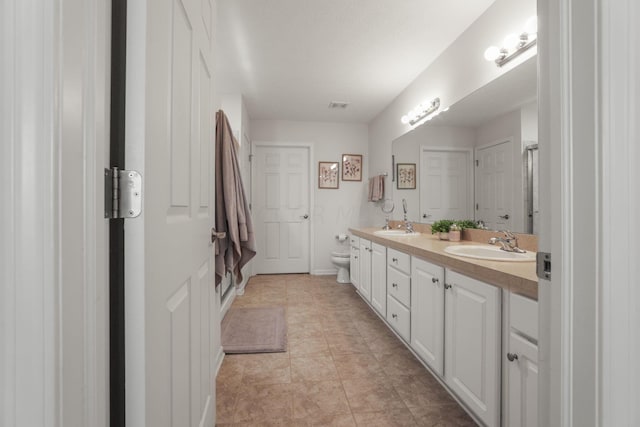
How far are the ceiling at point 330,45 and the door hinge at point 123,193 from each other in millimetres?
1803

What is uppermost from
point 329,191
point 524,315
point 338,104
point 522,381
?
point 338,104

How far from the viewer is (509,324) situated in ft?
3.28

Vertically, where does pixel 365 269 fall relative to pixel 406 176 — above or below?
below

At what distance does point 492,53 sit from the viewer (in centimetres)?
173

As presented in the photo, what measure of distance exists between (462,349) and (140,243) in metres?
1.36

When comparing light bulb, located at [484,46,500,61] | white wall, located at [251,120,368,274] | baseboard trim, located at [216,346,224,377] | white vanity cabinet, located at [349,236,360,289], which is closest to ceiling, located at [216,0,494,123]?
light bulb, located at [484,46,500,61]

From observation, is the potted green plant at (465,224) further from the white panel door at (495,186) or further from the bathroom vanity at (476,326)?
the bathroom vanity at (476,326)

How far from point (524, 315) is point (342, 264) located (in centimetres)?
275

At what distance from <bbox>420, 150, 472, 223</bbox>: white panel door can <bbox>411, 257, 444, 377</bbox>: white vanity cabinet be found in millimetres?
746

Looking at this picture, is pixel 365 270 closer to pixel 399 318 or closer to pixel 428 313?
pixel 399 318

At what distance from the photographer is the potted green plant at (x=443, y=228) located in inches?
83.4

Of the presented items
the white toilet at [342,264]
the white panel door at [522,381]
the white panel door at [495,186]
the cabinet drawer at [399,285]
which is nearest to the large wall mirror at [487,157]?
the white panel door at [495,186]

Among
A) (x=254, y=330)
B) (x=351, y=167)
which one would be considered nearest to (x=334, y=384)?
(x=254, y=330)
